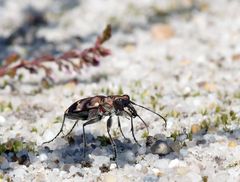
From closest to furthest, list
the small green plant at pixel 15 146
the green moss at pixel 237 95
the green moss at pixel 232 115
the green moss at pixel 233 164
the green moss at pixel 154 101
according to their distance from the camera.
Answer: the green moss at pixel 233 164
the small green plant at pixel 15 146
the green moss at pixel 232 115
the green moss at pixel 154 101
the green moss at pixel 237 95

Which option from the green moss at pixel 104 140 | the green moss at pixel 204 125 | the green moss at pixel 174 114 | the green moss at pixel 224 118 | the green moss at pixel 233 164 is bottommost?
the green moss at pixel 233 164

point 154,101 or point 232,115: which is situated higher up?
point 154,101

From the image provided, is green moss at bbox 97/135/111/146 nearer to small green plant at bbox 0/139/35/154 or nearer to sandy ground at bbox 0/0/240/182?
sandy ground at bbox 0/0/240/182

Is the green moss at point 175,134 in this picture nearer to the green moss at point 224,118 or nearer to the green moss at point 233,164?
the green moss at point 224,118

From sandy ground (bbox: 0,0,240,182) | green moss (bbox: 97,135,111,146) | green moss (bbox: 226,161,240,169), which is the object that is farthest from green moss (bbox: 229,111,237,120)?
green moss (bbox: 97,135,111,146)

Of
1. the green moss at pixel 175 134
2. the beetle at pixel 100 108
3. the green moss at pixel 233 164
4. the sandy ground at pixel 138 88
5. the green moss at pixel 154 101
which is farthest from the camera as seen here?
the green moss at pixel 154 101

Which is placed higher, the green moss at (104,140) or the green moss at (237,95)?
the green moss at (237,95)

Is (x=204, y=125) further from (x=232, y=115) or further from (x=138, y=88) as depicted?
(x=138, y=88)

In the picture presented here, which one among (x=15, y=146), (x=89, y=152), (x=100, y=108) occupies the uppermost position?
(x=100, y=108)

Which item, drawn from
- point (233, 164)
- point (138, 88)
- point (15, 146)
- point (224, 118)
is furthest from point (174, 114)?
point (15, 146)

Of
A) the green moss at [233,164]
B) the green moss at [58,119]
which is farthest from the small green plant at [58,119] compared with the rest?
the green moss at [233,164]

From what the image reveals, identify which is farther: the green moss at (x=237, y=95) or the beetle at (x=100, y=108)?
the green moss at (x=237, y=95)

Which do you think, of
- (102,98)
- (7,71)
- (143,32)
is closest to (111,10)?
(143,32)
